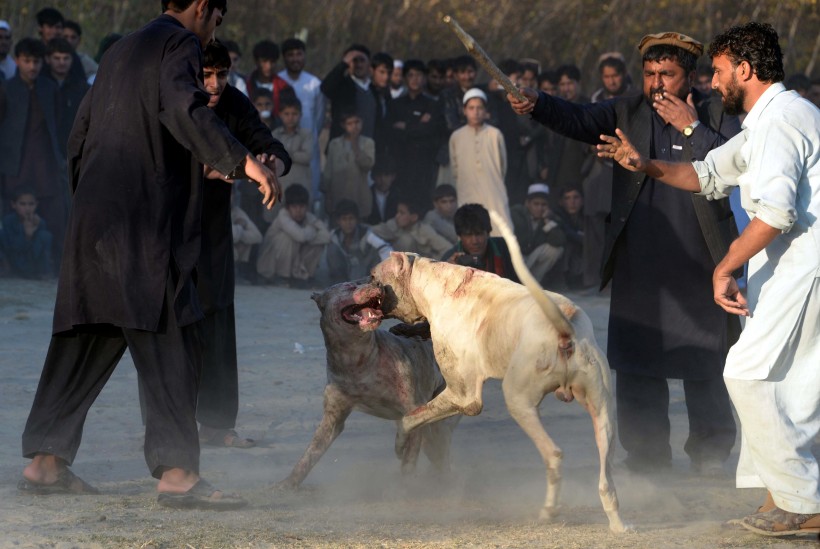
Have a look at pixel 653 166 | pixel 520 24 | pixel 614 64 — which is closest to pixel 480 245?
pixel 653 166

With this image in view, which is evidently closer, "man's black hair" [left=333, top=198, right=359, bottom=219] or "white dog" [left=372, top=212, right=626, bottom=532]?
"white dog" [left=372, top=212, right=626, bottom=532]

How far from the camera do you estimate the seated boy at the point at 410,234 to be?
528 inches

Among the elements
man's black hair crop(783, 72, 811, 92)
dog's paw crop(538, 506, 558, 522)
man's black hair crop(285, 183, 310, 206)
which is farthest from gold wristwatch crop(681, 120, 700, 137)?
man's black hair crop(783, 72, 811, 92)

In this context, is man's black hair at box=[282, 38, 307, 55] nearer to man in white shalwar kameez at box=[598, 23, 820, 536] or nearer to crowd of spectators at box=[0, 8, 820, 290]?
crowd of spectators at box=[0, 8, 820, 290]

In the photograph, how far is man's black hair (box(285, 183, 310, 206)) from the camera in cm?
1346

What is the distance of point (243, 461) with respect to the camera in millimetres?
7035

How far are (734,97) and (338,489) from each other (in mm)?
2763

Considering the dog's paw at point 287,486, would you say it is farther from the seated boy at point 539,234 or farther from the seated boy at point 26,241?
the seated boy at point 539,234

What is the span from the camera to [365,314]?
20.5ft

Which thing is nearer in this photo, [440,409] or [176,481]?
[176,481]

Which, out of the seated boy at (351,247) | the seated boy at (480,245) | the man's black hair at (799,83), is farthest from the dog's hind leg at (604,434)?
the man's black hair at (799,83)

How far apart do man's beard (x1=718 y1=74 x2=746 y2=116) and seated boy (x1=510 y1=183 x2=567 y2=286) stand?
784 cm

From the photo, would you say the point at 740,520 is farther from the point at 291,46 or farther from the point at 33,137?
the point at 291,46

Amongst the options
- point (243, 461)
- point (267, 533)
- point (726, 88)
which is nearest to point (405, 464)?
point (243, 461)
